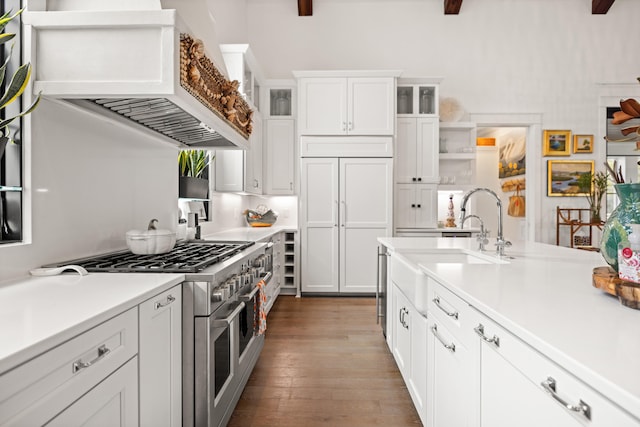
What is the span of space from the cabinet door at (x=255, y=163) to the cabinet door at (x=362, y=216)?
1.08 metres

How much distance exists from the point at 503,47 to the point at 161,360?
6.04 meters

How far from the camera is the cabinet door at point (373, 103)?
463 centimetres

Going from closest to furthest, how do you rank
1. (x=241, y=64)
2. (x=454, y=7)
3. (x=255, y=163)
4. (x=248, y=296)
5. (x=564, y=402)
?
1. (x=564, y=402)
2. (x=248, y=296)
3. (x=241, y=64)
4. (x=255, y=163)
5. (x=454, y=7)

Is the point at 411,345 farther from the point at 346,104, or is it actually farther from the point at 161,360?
the point at 346,104

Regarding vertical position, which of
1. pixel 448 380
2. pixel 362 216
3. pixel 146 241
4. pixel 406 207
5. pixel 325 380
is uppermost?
pixel 406 207

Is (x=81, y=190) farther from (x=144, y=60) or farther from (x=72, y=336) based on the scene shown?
(x=72, y=336)

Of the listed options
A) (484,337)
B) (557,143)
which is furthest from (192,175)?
(557,143)

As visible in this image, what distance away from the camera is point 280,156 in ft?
16.4

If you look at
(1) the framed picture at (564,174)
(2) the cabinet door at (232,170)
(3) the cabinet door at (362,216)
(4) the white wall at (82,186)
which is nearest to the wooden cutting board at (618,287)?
(4) the white wall at (82,186)

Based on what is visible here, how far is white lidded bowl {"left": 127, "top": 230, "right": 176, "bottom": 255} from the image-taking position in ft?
6.05

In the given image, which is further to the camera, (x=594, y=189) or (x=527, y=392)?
(x=594, y=189)

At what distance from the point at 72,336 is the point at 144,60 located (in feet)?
3.42

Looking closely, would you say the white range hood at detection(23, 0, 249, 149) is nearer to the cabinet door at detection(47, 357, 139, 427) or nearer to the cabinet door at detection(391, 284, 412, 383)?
the cabinet door at detection(47, 357, 139, 427)

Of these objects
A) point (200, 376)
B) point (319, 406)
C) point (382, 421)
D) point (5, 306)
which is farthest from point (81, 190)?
point (382, 421)
